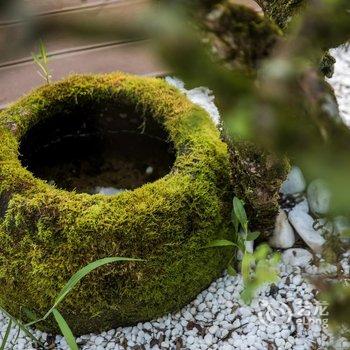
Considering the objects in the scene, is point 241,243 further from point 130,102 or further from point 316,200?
point 130,102

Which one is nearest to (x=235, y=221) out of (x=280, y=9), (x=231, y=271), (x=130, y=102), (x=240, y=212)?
(x=240, y=212)

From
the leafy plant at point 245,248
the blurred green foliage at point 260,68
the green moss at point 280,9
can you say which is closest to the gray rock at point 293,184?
the leafy plant at point 245,248

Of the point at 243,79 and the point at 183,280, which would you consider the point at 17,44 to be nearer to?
the point at 243,79

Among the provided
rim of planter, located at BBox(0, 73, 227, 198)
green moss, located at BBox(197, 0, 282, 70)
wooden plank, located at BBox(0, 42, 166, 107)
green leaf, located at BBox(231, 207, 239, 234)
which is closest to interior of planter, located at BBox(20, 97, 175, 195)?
rim of planter, located at BBox(0, 73, 227, 198)

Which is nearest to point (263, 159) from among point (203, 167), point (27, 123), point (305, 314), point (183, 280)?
point (203, 167)

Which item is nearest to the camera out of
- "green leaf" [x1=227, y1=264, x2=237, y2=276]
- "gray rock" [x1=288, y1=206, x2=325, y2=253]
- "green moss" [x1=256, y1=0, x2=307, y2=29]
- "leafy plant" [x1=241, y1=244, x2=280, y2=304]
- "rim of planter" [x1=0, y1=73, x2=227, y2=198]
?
"leafy plant" [x1=241, y1=244, x2=280, y2=304]

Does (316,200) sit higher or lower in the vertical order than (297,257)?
higher

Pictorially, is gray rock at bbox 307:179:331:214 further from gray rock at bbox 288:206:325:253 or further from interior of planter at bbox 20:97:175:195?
interior of planter at bbox 20:97:175:195
